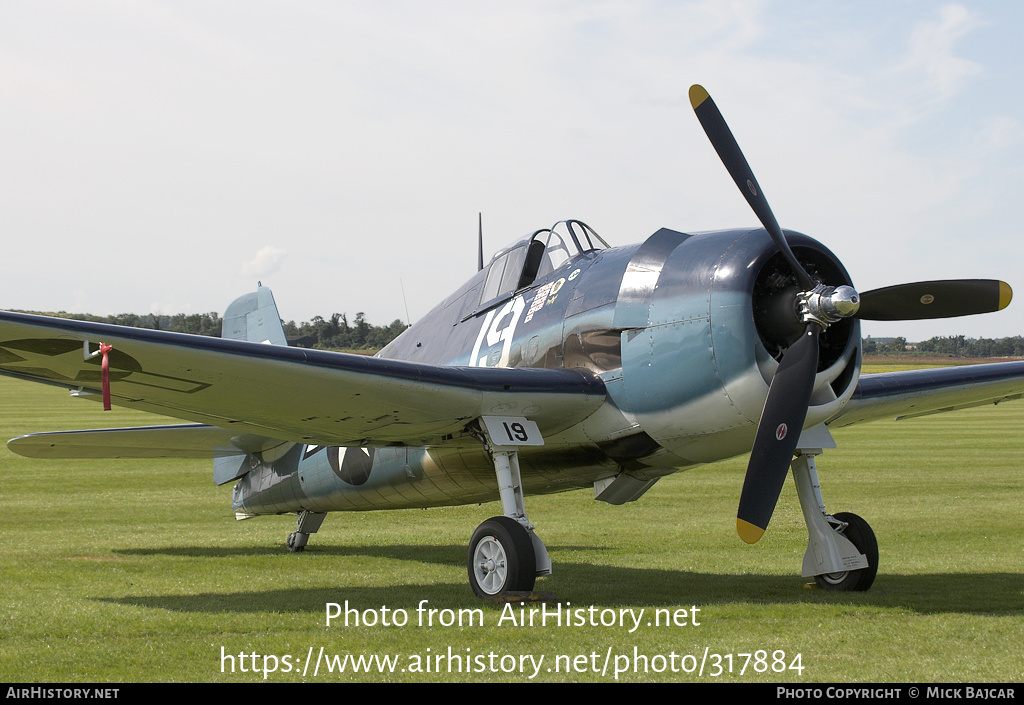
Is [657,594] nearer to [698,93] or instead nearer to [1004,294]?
[1004,294]

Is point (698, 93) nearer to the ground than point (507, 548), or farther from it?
farther from it

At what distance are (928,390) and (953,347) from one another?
124148 millimetres

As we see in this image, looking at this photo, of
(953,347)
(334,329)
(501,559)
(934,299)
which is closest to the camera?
(934,299)

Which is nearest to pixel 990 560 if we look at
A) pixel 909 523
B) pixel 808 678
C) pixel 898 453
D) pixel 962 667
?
pixel 909 523

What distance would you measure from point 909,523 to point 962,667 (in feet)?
29.0

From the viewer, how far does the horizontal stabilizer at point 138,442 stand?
9695mm

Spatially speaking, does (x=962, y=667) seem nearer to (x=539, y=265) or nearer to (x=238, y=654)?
(x=238, y=654)

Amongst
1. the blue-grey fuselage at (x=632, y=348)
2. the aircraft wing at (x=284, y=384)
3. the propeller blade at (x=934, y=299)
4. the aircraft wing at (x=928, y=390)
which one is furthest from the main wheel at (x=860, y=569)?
the aircraft wing at (x=284, y=384)

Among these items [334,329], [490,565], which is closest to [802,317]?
[490,565]

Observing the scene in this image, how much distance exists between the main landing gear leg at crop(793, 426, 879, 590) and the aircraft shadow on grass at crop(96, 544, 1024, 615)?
0.19 metres

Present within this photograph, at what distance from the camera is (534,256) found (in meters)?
9.42

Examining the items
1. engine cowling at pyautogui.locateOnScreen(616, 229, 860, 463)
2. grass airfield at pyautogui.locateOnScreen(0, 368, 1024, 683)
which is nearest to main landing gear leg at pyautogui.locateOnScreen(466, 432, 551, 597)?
grass airfield at pyautogui.locateOnScreen(0, 368, 1024, 683)

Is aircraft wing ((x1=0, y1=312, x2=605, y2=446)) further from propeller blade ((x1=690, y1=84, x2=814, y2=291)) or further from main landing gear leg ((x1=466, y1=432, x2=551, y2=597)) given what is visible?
propeller blade ((x1=690, y1=84, x2=814, y2=291))

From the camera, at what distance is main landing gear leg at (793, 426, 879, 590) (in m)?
8.32
